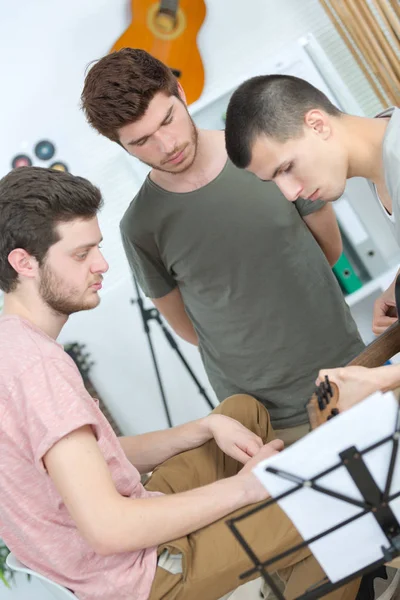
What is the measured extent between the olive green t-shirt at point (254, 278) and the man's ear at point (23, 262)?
0.59 metres

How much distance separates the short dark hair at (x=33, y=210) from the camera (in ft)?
5.71

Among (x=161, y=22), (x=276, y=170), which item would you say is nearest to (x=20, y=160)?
(x=161, y=22)

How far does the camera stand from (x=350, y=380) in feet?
5.17

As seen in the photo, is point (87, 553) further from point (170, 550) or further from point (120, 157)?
point (120, 157)

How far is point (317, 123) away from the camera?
1736 mm

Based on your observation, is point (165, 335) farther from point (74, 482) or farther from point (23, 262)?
point (74, 482)

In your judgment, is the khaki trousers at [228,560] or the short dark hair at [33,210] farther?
the short dark hair at [33,210]

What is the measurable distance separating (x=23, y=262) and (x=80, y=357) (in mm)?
1957

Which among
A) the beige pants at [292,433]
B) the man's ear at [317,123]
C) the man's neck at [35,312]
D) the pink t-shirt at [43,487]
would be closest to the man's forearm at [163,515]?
the pink t-shirt at [43,487]

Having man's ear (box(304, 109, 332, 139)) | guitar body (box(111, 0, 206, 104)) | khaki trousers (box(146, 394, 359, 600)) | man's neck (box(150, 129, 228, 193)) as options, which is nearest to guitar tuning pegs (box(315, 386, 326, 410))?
khaki trousers (box(146, 394, 359, 600))

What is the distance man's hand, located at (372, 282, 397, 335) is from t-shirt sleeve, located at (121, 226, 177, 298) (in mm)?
721

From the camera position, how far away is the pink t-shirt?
147 centimetres

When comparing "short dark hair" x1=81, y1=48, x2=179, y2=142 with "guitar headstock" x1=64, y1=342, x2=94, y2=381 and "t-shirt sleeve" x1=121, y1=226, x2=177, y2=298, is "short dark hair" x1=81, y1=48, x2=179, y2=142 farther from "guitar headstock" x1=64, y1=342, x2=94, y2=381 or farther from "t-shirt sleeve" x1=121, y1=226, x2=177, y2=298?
"guitar headstock" x1=64, y1=342, x2=94, y2=381

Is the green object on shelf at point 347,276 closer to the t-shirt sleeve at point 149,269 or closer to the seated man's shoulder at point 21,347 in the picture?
the t-shirt sleeve at point 149,269
